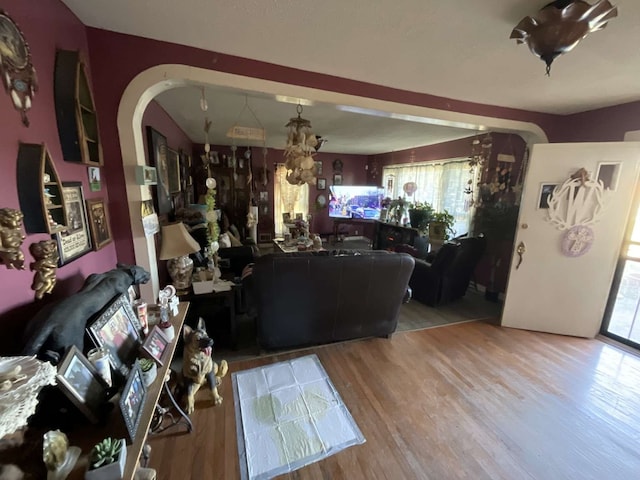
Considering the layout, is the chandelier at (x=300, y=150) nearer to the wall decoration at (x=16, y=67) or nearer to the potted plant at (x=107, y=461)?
the wall decoration at (x=16, y=67)

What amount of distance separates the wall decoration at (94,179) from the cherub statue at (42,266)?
769 millimetres

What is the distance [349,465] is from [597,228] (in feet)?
9.93

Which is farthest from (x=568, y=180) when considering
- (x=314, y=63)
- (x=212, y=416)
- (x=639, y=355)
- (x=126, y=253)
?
(x=126, y=253)

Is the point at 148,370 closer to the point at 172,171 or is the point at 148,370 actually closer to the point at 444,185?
the point at 172,171

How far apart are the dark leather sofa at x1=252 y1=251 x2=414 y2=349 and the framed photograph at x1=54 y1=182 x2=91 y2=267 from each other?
1.01m

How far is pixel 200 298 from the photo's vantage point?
215 cm

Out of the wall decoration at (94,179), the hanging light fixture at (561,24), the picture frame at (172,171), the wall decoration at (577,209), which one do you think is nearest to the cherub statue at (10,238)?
the wall decoration at (94,179)

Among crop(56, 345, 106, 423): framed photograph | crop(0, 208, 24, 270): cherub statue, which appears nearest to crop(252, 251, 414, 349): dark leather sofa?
crop(56, 345, 106, 423): framed photograph

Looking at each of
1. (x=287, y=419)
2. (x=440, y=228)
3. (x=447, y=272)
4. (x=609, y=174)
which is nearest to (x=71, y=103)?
(x=287, y=419)

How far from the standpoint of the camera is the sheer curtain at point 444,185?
446 cm

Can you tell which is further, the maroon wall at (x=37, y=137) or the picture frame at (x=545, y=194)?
the picture frame at (x=545, y=194)

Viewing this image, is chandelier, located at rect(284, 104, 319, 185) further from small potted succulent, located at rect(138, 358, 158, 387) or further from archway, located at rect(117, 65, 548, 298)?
small potted succulent, located at rect(138, 358, 158, 387)

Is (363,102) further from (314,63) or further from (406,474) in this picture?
(406,474)

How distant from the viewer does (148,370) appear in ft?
3.83
